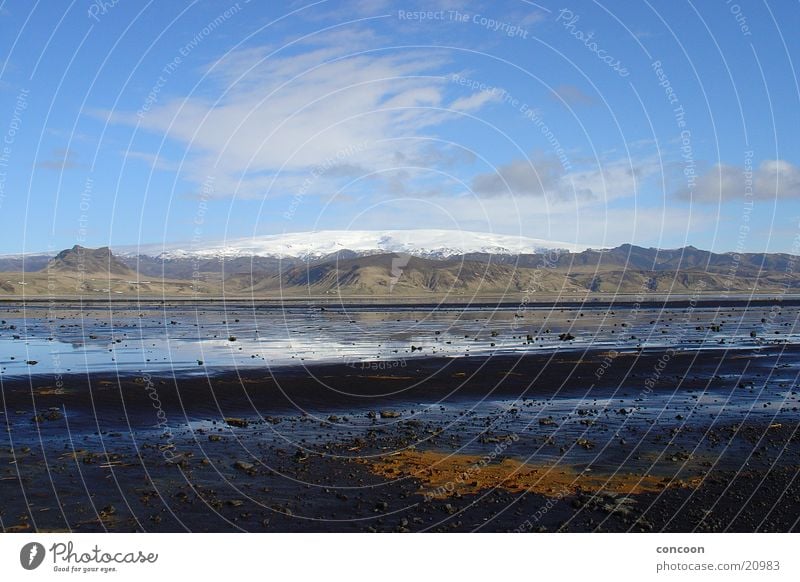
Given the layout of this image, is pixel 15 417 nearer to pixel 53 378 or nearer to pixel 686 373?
pixel 53 378

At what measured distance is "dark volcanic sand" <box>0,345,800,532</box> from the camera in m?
16.1

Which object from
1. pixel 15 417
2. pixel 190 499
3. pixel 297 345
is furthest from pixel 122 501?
pixel 297 345

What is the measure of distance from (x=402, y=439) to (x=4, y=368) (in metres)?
29.9

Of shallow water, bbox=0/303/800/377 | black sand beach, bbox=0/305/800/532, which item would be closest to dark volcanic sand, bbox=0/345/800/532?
black sand beach, bbox=0/305/800/532

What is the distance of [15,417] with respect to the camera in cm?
2738

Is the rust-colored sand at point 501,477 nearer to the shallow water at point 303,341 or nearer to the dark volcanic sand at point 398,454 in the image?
the dark volcanic sand at point 398,454
